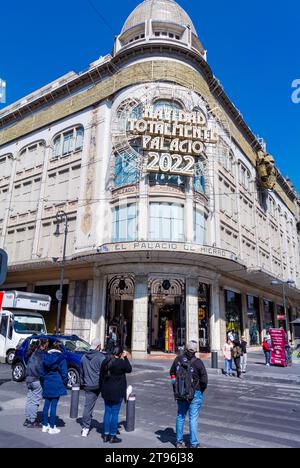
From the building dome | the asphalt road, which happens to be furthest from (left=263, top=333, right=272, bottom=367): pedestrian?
the building dome

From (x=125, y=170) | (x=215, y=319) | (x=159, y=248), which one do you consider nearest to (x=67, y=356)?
(x=159, y=248)

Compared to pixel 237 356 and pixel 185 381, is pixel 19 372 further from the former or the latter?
pixel 185 381

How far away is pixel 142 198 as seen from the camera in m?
24.5

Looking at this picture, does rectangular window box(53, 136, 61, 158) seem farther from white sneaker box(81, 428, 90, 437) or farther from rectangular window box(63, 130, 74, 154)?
white sneaker box(81, 428, 90, 437)

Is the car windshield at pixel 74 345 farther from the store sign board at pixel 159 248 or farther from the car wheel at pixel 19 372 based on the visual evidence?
the store sign board at pixel 159 248

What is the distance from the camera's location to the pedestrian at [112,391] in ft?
20.0

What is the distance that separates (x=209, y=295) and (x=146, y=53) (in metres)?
19.7

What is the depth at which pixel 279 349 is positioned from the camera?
2098 cm

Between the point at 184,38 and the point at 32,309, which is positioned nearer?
the point at 32,309

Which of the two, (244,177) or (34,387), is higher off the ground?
(244,177)

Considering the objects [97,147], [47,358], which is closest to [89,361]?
[47,358]

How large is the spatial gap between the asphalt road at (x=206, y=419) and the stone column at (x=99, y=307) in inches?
432

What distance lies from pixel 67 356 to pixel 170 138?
57.3 feet
